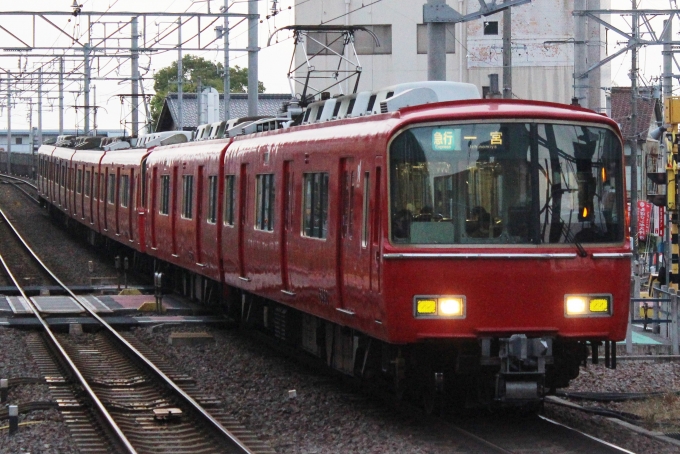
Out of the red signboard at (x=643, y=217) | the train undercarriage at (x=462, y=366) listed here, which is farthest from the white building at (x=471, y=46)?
the train undercarriage at (x=462, y=366)

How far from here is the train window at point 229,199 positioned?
1416 centimetres

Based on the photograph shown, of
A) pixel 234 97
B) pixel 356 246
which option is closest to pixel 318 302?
pixel 356 246

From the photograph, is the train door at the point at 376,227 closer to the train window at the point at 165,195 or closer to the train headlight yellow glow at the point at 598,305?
the train headlight yellow glow at the point at 598,305

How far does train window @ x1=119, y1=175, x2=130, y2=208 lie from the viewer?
23.1 meters

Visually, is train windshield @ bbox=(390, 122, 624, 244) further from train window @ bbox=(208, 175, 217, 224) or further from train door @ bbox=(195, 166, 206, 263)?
train door @ bbox=(195, 166, 206, 263)

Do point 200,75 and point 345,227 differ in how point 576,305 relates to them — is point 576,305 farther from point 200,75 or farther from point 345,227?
point 200,75

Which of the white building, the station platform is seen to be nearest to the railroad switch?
the station platform

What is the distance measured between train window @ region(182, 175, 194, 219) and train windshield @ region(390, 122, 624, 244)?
8.56 metres

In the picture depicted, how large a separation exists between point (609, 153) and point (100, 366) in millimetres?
6091

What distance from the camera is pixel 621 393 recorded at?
10.4 meters

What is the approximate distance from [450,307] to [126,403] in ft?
11.0

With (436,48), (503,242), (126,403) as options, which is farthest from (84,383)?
(436,48)

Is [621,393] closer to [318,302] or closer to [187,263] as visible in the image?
[318,302]

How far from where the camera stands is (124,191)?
77.6 ft
